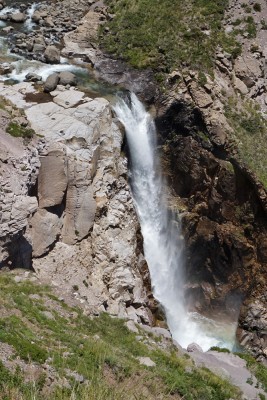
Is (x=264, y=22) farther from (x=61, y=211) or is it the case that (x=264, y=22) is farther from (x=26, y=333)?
(x=26, y=333)

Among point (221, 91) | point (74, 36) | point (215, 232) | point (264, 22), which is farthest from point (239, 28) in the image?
point (215, 232)

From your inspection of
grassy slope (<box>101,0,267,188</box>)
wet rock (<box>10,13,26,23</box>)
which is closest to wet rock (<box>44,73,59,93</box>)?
grassy slope (<box>101,0,267,188</box>)

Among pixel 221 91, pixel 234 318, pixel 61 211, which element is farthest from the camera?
pixel 221 91

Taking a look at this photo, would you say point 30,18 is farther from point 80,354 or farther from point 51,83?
point 80,354

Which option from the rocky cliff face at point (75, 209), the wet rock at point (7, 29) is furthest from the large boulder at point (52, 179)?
the wet rock at point (7, 29)

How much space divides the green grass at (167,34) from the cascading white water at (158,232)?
6544 millimetres

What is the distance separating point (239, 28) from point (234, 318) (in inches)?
1021

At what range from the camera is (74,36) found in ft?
135

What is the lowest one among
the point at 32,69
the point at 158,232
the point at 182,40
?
the point at 158,232

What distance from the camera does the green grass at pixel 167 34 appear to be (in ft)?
123

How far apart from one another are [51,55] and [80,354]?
90.2 feet

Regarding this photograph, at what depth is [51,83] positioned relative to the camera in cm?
3128

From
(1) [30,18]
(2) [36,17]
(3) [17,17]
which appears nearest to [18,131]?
(3) [17,17]

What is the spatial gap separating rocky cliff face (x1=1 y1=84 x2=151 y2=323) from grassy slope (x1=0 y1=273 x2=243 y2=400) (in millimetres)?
2808
